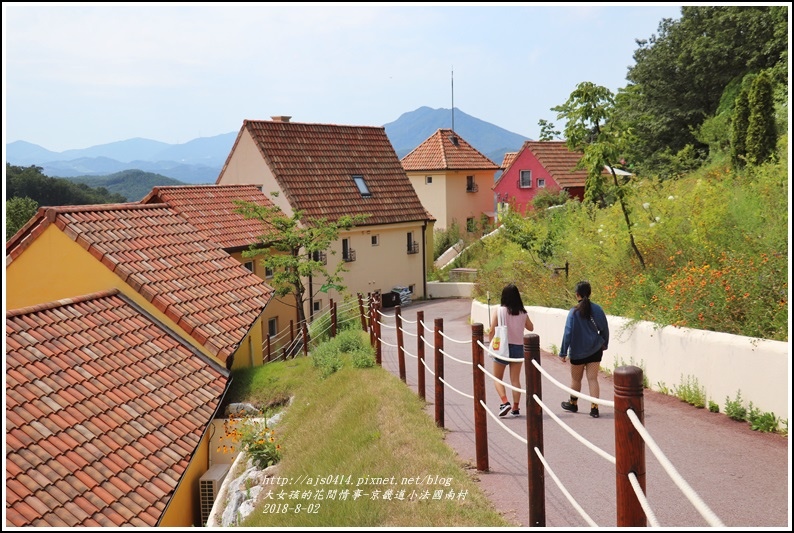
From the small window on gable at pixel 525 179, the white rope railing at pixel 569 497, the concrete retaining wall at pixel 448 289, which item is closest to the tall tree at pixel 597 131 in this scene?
the white rope railing at pixel 569 497

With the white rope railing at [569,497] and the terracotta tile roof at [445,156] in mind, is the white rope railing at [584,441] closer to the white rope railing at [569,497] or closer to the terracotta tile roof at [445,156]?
the white rope railing at [569,497]

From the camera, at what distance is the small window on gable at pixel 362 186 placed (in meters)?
40.2

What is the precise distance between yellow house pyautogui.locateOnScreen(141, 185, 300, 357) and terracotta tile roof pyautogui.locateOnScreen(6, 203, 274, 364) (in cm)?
722

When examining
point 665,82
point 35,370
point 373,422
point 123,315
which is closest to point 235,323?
point 123,315

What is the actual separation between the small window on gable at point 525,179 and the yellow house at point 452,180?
3.59m

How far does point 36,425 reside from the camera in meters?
10.2

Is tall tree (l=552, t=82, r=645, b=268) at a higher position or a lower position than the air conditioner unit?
higher

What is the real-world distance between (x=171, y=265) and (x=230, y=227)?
11.8 m

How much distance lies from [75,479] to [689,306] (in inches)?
331

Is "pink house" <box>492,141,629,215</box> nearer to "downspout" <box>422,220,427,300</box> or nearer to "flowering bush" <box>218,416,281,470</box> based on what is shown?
"downspout" <box>422,220,427,300</box>

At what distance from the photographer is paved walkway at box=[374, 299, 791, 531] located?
21.0 feet

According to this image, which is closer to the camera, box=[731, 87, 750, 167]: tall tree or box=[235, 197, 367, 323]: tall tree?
box=[731, 87, 750, 167]: tall tree

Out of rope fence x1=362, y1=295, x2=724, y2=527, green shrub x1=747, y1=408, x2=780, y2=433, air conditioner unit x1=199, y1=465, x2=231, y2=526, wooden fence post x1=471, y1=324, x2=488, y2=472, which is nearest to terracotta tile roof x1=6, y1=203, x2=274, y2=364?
air conditioner unit x1=199, y1=465, x2=231, y2=526

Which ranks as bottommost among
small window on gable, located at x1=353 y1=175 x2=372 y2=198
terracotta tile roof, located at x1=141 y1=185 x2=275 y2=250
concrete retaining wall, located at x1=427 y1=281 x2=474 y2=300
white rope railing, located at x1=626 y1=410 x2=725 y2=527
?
concrete retaining wall, located at x1=427 y1=281 x2=474 y2=300
